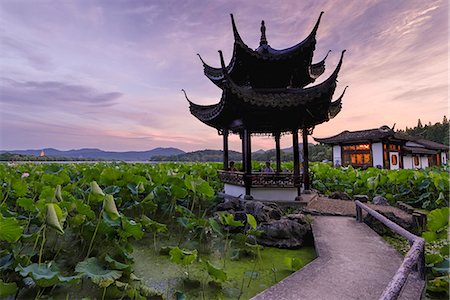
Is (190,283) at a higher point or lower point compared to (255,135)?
lower

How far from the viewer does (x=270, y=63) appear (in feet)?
22.8

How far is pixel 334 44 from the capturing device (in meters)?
8.87

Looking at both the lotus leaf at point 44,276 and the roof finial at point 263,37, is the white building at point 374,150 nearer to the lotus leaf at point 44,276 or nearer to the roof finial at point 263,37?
the roof finial at point 263,37

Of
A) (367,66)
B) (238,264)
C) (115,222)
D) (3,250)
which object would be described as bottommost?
(238,264)

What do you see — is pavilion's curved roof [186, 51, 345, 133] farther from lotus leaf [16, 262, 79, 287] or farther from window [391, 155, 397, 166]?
window [391, 155, 397, 166]

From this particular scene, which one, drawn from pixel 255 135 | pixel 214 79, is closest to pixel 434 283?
pixel 255 135

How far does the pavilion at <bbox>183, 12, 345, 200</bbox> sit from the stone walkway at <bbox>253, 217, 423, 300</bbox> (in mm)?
2471

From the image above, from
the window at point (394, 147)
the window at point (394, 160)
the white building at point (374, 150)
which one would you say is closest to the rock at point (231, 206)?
the white building at point (374, 150)

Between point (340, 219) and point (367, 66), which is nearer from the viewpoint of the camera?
point (340, 219)

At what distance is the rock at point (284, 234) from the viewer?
4216 millimetres

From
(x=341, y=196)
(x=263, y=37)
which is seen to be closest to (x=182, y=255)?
(x=263, y=37)

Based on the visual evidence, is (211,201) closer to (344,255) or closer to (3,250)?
(344,255)

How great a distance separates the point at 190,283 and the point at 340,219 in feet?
12.9

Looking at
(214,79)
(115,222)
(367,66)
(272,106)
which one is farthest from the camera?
(367,66)
